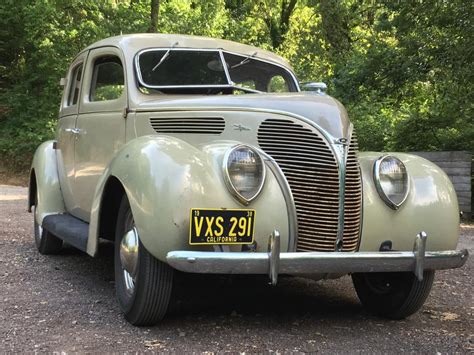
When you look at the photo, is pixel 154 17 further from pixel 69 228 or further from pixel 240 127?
pixel 240 127

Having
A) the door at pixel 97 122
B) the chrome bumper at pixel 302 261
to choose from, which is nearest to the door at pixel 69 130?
the door at pixel 97 122

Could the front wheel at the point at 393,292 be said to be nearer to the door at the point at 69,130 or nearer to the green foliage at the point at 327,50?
the door at the point at 69,130

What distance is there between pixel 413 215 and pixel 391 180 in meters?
0.26

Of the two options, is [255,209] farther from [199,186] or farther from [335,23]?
[335,23]

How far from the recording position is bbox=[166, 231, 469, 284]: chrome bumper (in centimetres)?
281

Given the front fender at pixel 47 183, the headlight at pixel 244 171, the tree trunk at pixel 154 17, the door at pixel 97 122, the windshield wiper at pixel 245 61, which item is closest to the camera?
the headlight at pixel 244 171

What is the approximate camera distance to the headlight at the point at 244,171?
10.1 feet

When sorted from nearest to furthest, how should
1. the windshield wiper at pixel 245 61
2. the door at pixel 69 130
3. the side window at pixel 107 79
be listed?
the side window at pixel 107 79, the windshield wiper at pixel 245 61, the door at pixel 69 130

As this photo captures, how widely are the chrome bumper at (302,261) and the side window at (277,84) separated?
2333 millimetres

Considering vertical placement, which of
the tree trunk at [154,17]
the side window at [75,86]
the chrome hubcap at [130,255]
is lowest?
the chrome hubcap at [130,255]

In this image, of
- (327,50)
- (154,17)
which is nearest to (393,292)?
(154,17)

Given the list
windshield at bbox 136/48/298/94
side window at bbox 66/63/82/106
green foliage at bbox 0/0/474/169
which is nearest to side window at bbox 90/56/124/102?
windshield at bbox 136/48/298/94

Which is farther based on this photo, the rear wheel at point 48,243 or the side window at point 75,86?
the rear wheel at point 48,243

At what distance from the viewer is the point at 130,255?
3305mm
